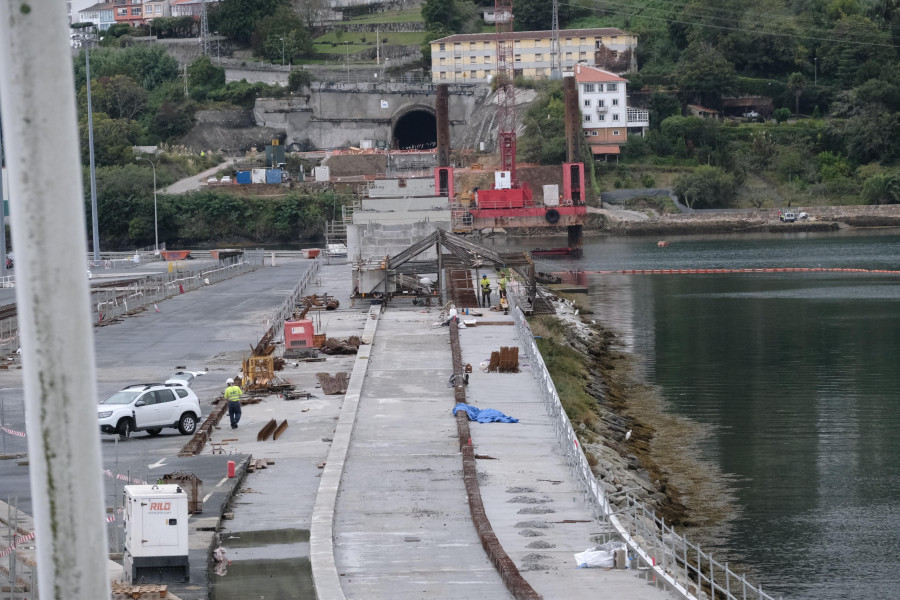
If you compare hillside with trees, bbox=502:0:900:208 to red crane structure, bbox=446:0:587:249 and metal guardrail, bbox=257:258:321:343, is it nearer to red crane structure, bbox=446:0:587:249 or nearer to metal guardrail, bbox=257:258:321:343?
red crane structure, bbox=446:0:587:249

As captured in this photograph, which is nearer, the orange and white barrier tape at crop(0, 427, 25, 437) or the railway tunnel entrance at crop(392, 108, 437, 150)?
the orange and white barrier tape at crop(0, 427, 25, 437)

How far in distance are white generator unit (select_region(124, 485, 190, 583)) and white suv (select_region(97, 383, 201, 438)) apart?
1306 centimetres

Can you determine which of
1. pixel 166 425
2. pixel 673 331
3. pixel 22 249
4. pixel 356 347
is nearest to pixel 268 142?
Answer: pixel 673 331

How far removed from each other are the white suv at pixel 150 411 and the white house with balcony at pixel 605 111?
121m

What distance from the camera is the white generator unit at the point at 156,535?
52.7 feet

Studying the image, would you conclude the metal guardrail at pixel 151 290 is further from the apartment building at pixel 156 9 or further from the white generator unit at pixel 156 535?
the apartment building at pixel 156 9

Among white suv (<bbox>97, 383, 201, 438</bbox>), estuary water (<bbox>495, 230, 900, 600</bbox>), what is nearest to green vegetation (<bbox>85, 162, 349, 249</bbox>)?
estuary water (<bbox>495, 230, 900, 600</bbox>)

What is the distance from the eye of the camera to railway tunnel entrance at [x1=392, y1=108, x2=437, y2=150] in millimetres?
155438

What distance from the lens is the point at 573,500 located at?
21.6m

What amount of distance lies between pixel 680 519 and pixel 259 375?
13408 mm

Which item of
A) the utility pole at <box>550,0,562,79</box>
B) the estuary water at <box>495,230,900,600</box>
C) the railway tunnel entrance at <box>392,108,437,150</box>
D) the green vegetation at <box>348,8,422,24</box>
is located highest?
the green vegetation at <box>348,8,422,24</box>

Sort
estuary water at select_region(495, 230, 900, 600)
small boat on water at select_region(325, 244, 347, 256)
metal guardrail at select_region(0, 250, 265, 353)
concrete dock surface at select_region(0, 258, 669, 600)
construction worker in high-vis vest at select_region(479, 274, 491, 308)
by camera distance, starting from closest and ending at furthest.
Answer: concrete dock surface at select_region(0, 258, 669, 600), estuary water at select_region(495, 230, 900, 600), metal guardrail at select_region(0, 250, 265, 353), construction worker in high-vis vest at select_region(479, 274, 491, 308), small boat on water at select_region(325, 244, 347, 256)

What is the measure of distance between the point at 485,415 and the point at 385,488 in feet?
22.3

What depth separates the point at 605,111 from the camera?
148 metres
